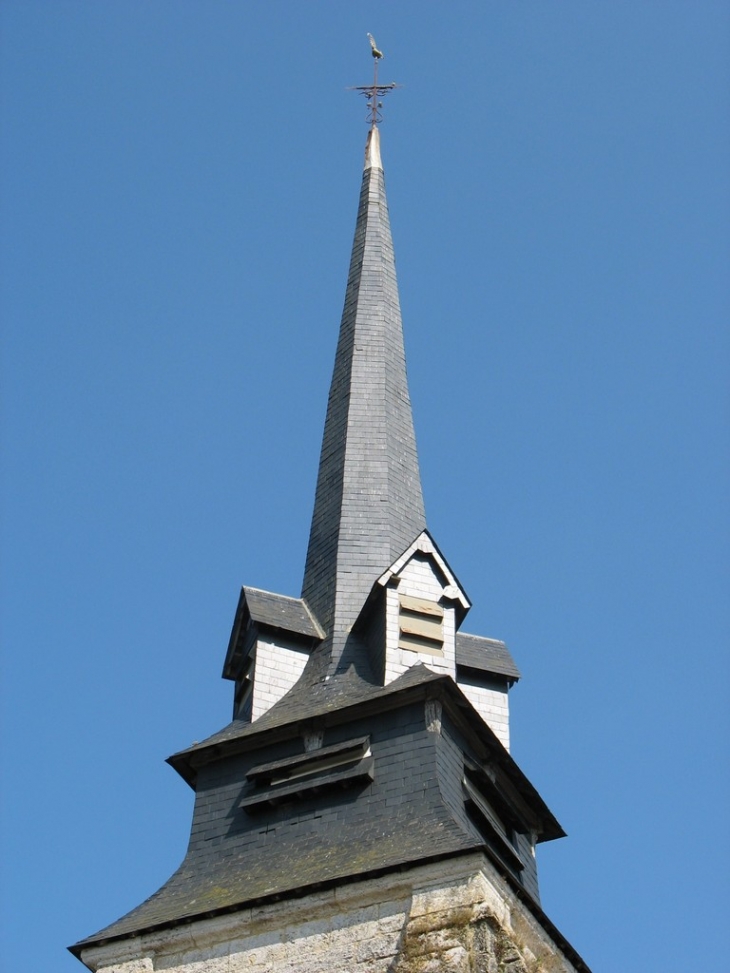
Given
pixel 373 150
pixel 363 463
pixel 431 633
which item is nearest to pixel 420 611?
pixel 431 633

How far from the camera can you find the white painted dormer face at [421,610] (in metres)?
22.2

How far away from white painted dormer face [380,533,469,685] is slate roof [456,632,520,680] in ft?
2.04

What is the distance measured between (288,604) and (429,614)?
6.85 ft

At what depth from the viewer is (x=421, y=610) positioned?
22906 millimetres

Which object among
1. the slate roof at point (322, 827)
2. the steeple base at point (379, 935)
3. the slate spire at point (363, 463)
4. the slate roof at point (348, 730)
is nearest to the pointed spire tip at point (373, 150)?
the slate spire at point (363, 463)

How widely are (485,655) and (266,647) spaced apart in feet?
9.65

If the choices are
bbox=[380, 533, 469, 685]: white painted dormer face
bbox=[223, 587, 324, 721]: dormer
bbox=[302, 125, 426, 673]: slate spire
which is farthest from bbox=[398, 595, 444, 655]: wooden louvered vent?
bbox=[223, 587, 324, 721]: dormer

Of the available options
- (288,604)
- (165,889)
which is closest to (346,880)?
(165,889)

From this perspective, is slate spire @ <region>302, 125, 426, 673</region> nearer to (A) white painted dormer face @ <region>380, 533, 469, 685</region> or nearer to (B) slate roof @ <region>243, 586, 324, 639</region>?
(B) slate roof @ <region>243, 586, 324, 639</region>

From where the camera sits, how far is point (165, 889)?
20.6 meters

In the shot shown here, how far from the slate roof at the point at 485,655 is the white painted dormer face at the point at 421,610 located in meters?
0.62

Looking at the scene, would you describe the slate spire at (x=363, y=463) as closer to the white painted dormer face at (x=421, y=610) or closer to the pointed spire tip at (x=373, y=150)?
the white painted dormer face at (x=421, y=610)

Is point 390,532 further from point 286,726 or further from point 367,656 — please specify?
point 286,726

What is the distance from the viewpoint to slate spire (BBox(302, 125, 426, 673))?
24.0m
